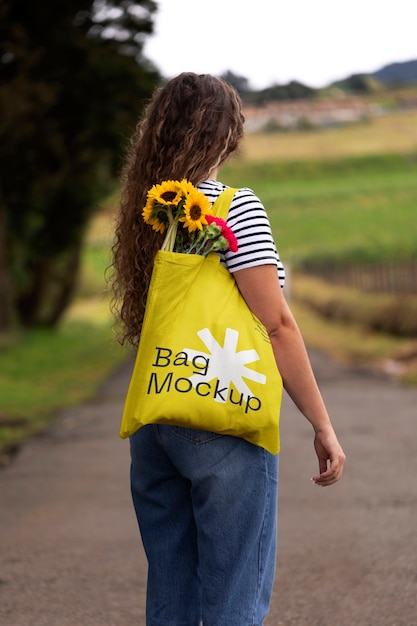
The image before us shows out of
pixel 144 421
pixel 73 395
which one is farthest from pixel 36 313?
pixel 144 421

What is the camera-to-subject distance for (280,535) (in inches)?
240

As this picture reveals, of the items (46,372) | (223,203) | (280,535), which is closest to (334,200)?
(46,372)

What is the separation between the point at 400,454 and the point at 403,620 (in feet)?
14.6

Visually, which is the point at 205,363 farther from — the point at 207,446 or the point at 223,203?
the point at 223,203

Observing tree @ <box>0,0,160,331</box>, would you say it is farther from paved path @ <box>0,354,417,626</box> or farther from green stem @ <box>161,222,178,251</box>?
green stem @ <box>161,222,178,251</box>

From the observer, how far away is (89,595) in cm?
500

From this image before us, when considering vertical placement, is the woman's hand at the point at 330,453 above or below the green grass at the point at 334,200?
below

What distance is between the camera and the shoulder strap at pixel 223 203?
9.68ft

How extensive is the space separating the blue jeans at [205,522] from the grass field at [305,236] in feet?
23.9

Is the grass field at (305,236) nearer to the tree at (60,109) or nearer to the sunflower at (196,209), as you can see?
the tree at (60,109)

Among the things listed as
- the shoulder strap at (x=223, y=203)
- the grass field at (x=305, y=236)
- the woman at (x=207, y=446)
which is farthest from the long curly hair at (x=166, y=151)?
the grass field at (x=305, y=236)

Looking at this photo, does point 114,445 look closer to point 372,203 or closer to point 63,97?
point 63,97

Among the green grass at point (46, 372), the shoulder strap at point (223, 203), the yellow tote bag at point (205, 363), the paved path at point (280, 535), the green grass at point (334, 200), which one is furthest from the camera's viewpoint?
the green grass at point (334, 200)

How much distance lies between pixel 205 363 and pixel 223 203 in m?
0.45
